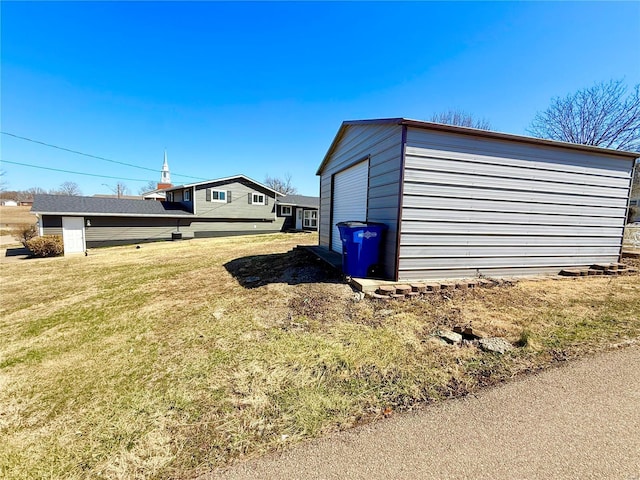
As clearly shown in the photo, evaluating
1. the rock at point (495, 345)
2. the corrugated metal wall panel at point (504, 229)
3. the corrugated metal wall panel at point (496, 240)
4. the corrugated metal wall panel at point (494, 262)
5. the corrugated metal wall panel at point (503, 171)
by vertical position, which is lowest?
the rock at point (495, 345)

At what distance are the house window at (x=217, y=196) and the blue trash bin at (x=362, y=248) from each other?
58.6ft

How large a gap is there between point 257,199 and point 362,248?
754 inches

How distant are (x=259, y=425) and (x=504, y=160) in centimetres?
605

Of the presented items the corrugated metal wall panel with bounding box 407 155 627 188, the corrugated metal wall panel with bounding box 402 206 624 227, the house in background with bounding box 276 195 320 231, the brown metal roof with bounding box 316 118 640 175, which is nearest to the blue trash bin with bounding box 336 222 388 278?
the corrugated metal wall panel with bounding box 402 206 624 227

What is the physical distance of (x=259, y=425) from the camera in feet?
6.73

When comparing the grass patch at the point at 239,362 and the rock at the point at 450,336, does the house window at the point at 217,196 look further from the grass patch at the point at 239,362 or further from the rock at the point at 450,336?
the rock at the point at 450,336

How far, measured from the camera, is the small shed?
4918 millimetres

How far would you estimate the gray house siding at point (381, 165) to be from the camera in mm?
4973

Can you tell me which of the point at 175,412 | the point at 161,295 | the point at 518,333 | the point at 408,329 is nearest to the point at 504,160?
the point at 518,333

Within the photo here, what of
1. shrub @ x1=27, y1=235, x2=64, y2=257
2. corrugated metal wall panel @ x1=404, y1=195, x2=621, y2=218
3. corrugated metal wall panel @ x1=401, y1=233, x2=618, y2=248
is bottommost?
shrub @ x1=27, y1=235, x2=64, y2=257

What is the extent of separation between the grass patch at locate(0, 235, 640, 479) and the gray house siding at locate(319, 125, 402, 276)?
1470 mm

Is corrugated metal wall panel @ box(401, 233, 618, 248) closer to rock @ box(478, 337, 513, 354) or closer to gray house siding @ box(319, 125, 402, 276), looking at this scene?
gray house siding @ box(319, 125, 402, 276)

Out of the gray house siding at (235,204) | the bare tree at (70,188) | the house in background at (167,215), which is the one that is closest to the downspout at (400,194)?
the house in background at (167,215)

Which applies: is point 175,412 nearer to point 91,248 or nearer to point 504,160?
point 504,160
